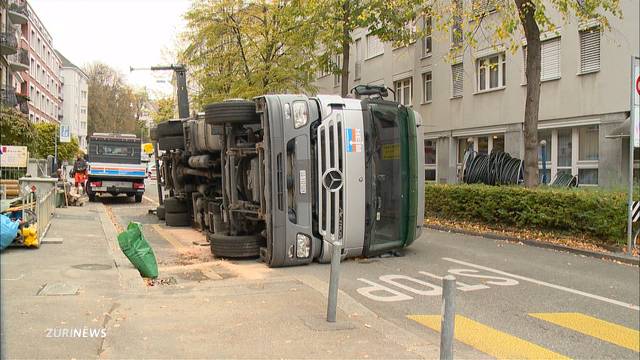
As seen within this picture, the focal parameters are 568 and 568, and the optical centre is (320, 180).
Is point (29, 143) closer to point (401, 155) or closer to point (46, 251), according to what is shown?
point (46, 251)

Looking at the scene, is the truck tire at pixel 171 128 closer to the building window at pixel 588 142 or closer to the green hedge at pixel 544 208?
the green hedge at pixel 544 208

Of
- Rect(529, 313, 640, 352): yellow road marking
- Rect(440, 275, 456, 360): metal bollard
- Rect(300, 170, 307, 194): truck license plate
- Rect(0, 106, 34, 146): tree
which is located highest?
Rect(0, 106, 34, 146): tree

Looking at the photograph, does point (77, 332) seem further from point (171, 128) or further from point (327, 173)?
point (171, 128)

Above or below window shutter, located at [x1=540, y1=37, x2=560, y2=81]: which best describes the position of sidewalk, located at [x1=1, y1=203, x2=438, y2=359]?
below

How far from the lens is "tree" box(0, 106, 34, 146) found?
20.9 m

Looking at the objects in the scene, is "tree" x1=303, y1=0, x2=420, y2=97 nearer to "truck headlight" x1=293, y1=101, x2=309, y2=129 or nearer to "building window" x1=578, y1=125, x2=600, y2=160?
"building window" x1=578, y1=125, x2=600, y2=160

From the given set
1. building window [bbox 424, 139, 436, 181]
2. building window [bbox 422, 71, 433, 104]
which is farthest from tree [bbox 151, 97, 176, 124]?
building window [bbox 424, 139, 436, 181]

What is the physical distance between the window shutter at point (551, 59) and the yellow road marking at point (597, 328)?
14.6m

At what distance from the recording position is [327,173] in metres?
8.74

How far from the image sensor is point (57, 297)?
610cm

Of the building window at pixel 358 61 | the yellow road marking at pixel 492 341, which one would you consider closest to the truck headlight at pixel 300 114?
the yellow road marking at pixel 492 341

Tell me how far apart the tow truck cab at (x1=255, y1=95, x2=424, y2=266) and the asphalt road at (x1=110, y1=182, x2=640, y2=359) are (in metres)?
0.47

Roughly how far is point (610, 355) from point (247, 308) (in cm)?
354

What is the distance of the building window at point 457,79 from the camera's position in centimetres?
2432
